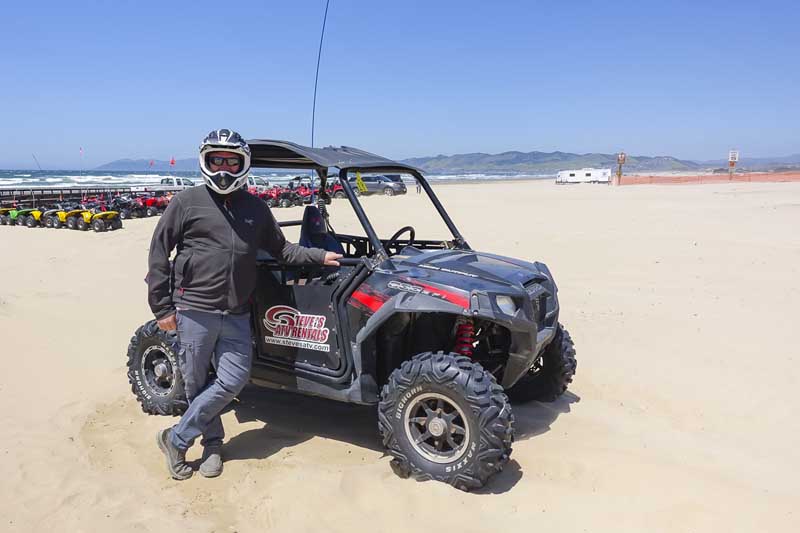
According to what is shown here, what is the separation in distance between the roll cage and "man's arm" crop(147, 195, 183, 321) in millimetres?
972

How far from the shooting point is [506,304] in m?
3.86

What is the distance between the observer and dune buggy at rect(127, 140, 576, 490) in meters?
3.74

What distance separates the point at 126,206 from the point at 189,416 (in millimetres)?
21666

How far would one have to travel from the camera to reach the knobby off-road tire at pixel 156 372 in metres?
4.98

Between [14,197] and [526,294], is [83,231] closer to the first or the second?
[14,197]

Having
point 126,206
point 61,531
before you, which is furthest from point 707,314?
point 126,206

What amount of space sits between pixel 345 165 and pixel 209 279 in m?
1.18

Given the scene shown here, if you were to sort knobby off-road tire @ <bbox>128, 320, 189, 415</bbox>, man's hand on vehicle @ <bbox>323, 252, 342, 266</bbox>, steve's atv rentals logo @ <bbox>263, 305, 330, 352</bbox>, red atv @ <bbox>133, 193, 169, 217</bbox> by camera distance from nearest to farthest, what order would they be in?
man's hand on vehicle @ <bbox>323, 252, 342, 266</bbox> < steve's atv rentals logo @ <bbox>263, 305, 330, 352</bbox> < knobby off-road tire @ <bbox>128, 320, 189, 415</bbox> < red atv @ <bbox>133, 193, 169, 217</bbox>

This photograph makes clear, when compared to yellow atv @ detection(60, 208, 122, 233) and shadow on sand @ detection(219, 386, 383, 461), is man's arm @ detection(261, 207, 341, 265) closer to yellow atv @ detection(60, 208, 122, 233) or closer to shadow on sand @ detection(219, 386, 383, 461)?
shadow on sand @ detection(219, 386, 383, 461)

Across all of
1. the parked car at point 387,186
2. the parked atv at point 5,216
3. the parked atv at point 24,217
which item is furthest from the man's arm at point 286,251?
the parked car at point 387,186

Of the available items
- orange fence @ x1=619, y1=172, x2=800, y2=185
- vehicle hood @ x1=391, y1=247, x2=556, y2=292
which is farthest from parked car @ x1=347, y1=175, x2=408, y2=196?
vehicle hood @ x1=391, y1=247, x2=556, y2=292

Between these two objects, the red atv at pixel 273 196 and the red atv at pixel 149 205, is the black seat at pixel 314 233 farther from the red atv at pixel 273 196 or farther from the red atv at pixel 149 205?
the red atv at pixel 273 196

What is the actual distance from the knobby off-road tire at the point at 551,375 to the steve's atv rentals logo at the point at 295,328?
1.76m

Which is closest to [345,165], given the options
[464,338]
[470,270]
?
[470,270]
